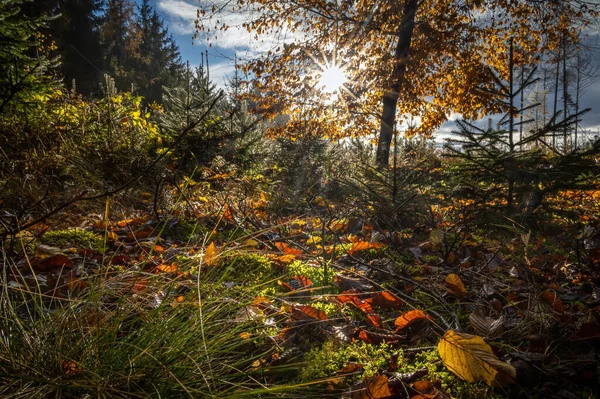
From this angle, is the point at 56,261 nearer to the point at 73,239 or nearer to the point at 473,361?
the point at 73,239

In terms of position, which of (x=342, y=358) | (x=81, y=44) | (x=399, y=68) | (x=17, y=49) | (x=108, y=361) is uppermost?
(x=81, y=44)

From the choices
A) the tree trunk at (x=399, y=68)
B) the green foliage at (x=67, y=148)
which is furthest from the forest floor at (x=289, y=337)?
the tree trunk at (x=399, y=68)

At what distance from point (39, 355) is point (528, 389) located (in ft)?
4.42

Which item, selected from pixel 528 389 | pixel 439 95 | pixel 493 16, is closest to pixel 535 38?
pixel 493 16

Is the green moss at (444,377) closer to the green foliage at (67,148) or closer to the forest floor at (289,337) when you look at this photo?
the forest floor at (289,337)

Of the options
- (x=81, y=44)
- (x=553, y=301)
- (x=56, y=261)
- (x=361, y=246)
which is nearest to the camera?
(x=553, y=301)

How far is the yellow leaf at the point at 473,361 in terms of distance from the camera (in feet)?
2.96

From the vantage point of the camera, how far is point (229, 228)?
3.28 m

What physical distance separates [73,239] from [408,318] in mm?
2432

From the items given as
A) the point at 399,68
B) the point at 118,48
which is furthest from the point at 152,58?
the point at 399,68

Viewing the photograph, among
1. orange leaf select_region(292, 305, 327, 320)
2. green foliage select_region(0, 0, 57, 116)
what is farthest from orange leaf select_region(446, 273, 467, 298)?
green foliage select_region(0, 0, 57, 116)

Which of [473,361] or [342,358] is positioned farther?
[342,358]

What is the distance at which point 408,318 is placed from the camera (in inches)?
49.4

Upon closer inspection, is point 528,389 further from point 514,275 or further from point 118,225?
point 118,225
